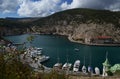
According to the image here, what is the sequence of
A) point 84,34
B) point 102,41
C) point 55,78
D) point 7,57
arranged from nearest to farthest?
point 7,57 < point 55,78 < point 102,41 < point 84,34

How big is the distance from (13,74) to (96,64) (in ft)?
211

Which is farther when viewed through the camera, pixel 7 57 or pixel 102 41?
pixel 102 41

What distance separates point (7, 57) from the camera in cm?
473

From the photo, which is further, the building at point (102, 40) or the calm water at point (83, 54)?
the building at point (102, 40)

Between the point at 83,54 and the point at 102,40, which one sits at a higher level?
the point at 102,40

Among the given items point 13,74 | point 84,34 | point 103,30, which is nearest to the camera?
point 13,74

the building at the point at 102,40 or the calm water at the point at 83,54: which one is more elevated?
the building at the point at 102,40

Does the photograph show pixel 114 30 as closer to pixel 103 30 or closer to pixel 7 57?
pixel 103 30

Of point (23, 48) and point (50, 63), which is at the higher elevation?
point (23, 48)

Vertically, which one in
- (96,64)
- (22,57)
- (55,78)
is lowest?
(96,64)

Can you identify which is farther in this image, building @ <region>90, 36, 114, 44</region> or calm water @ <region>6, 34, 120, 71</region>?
building @ <region>90, 36, 114, 44</region>

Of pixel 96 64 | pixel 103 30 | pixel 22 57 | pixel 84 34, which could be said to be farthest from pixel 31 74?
pixel 103 30

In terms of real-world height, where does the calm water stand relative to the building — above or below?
below

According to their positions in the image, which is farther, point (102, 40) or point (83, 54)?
point (102, 40)
